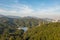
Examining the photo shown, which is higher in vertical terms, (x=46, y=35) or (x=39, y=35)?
(x=46, y=35)

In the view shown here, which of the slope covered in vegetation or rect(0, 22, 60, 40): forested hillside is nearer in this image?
rect(0, 22, 60, 40): forested hillside

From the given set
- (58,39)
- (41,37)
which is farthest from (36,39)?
(58,39)

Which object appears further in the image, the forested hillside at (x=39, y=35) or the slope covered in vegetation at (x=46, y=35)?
the slope covered in vegetation at (x=46, y=35)

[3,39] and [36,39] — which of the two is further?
[36,39]

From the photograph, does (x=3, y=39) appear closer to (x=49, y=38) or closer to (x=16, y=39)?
(x=16, y=39)

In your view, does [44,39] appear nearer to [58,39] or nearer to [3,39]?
[58,39]

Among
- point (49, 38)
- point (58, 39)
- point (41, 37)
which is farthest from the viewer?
point (41, 37)

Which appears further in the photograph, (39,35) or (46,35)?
(39,35)

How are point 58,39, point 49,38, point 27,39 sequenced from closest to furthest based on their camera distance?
point 58,39 → point 49,38 → point 27,39

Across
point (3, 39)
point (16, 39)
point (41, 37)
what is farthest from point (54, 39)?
point (3, 39)
